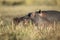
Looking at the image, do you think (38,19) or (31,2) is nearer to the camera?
(38,19)

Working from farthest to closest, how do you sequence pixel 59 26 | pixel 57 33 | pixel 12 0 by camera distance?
pixel 12 0, pixel 59 26, pixel 57 33

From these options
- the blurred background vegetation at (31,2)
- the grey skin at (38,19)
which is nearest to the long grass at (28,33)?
the grey skin at (38,19)

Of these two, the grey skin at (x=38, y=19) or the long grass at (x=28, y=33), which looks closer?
the long grass at (x=28, y=33)

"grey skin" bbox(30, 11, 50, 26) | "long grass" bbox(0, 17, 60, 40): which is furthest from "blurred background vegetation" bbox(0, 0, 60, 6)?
"long grass" bbox(0, 17, 60, 40)

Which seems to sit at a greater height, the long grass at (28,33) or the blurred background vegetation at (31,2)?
the long grass at (28,33)

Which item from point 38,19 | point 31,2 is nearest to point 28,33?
point 38,19

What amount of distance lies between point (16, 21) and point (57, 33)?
149 centimetres

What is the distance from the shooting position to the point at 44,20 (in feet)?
22.8

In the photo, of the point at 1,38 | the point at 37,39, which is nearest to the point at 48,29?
the point at 37,39

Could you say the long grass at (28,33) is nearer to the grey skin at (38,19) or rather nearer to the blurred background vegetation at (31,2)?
the grey skin at (38,19)

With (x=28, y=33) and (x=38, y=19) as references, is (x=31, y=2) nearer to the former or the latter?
(x=38, y=19)

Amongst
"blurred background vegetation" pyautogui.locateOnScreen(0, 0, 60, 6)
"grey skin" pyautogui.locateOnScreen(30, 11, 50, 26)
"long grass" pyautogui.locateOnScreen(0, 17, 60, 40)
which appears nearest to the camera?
"long grass" pyautogui.locateOnScreen(0, 17, 60, 40)

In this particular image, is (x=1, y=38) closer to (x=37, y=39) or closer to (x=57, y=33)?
(x=37, y=39)

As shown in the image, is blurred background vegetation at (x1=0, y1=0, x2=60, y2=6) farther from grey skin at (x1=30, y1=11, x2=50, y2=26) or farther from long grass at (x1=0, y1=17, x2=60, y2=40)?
long grass at (x1=0, y1=17, x2=60, y2=40)
